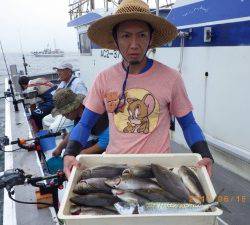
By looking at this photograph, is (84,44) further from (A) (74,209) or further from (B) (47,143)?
(A) (74,209)

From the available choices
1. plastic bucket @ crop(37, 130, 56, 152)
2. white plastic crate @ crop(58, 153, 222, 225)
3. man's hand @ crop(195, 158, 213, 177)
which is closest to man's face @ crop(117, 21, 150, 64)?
white plastic crate @ crop(58, 153, 222, 225)

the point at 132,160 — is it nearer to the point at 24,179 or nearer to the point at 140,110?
Answer: the point at 140,110

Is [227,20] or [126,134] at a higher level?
[227,20]

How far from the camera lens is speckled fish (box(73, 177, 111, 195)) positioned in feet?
5.50

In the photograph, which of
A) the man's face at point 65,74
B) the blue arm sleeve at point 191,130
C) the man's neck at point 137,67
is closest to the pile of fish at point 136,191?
the blue arm sleeve at point 191,130

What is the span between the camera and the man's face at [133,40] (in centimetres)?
208

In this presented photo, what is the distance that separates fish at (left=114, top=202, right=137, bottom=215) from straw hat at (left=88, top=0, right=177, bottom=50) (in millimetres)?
1229

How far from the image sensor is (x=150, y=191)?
65.1 inches

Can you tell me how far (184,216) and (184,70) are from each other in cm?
369

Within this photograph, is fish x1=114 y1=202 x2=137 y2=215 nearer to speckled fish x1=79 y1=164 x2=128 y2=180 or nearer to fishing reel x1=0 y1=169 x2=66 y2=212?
speckled fish x1=79 y1=164 x2=128 y2=180

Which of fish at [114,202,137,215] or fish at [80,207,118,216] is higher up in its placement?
fish at [114,202,137,215]

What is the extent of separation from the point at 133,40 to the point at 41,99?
263 inches

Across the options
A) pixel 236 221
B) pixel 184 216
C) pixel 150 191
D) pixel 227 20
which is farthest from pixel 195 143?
pixel 227 20

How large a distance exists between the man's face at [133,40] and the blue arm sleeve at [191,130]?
51 cm
